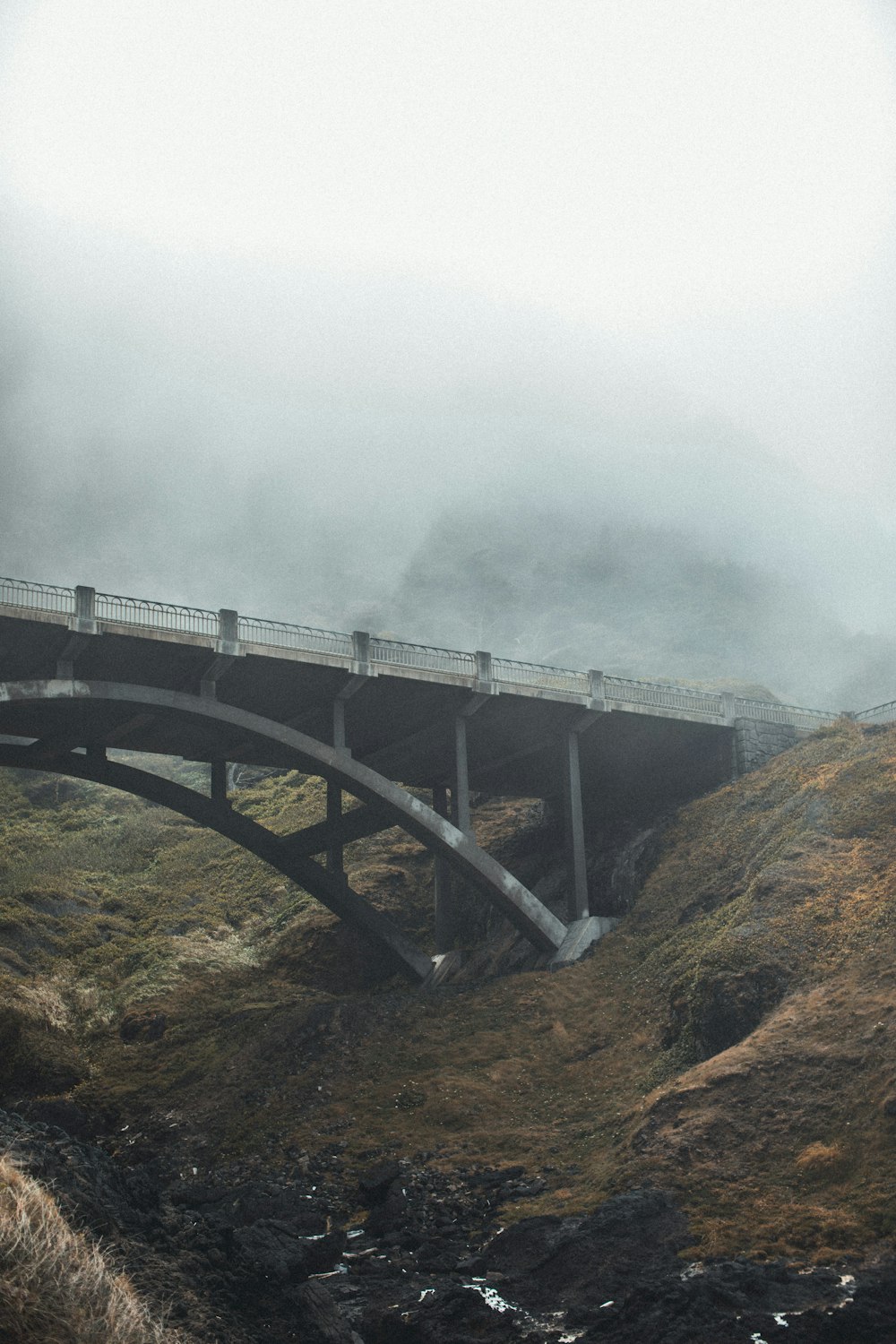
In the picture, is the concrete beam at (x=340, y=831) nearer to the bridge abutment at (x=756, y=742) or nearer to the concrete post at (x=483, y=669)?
the concrete post at (x=483, y=669)

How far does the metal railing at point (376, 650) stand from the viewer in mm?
27688

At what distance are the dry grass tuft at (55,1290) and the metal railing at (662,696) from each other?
84.6ft

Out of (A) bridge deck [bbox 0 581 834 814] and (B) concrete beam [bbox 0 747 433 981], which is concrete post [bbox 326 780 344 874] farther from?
(A) bridge deck [bbox 0 581 834 814]

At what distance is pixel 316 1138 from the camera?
24453mm

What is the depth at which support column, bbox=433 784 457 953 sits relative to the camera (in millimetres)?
39500

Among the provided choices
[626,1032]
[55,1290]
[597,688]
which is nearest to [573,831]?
[597,688]

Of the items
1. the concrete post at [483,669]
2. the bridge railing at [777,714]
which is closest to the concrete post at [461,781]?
the concrete post at [483,669]

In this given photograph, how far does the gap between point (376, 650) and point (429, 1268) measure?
18371 millimetres

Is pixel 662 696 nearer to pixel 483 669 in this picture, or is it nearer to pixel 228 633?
pixel 483 669

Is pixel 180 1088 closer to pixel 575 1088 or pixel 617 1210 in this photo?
pixel 575 1088

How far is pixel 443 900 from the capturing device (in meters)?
40.1

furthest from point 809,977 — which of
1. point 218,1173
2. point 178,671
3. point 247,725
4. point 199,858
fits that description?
point 199,858

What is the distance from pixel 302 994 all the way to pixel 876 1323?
24.3m

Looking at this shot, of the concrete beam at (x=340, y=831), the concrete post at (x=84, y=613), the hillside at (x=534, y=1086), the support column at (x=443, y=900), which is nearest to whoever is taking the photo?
the hillside at (x=534, y=1086)
